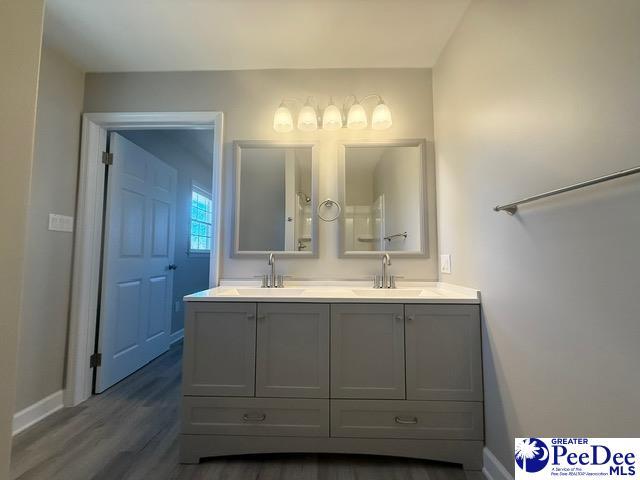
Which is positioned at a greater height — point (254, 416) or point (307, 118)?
point (307, 118)

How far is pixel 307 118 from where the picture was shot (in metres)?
1.94

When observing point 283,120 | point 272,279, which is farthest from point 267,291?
point 283,120

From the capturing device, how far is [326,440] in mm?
1414

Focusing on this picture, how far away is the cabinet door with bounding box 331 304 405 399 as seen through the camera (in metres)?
1.42

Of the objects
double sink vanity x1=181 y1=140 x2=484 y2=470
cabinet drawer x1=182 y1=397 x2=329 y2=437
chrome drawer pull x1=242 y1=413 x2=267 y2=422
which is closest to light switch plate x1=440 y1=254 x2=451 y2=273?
double sink vanity x1=181 y1=140 x2=484 y2=470

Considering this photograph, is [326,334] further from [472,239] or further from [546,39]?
[546,39]

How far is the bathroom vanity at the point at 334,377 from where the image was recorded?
1.41m

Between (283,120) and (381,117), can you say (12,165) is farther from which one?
(381,117)

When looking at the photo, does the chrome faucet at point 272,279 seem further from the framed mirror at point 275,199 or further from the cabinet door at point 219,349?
the cabinet door at point 219,349

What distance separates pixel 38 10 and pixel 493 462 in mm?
2263

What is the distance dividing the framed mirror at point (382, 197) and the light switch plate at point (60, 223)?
6.13ft

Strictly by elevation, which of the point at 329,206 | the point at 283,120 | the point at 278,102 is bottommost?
the point at 329,206

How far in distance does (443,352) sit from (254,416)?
0.99m

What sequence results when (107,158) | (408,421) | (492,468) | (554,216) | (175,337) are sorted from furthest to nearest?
(175,337) < (107,158) < (408,421) < (492,468) < (554,216)
